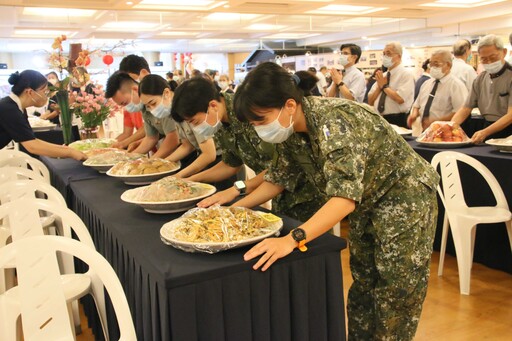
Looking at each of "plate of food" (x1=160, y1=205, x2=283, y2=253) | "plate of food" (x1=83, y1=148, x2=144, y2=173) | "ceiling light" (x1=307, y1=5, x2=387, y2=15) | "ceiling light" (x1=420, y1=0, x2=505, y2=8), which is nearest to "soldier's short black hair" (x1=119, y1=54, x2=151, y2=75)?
"plate of food" (x1=83, y1=148, x2=144, y2=173)

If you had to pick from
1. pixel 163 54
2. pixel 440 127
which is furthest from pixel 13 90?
pixel 163 54

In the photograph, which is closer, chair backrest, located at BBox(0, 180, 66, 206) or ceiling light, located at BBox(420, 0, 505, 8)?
chair backrest, located at BBox(0, 180, 66, 206)

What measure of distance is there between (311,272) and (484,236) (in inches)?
86.3

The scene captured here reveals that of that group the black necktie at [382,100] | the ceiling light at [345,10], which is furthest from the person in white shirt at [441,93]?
the ceiling light at [345,10]

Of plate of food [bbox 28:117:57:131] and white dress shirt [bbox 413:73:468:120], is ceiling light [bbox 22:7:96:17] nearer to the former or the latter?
plate of food [bbox 28:117:57:131]

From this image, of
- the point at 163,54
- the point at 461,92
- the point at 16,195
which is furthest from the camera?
the point at 163,54

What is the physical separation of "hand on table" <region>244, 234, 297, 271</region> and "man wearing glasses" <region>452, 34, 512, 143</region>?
8.88ft

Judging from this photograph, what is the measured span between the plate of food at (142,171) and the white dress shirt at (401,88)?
3.17m

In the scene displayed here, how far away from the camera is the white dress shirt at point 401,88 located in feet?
16.3

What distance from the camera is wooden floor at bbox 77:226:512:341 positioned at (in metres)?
2.35

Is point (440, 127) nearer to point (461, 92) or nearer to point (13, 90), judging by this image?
point (461, 92)

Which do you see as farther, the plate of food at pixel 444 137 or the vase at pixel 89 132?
the vase at pixel 89 132

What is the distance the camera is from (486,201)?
304 cm

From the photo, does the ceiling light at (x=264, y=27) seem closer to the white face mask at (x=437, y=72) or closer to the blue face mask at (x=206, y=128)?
the white face mask at (x=437, y=72)
